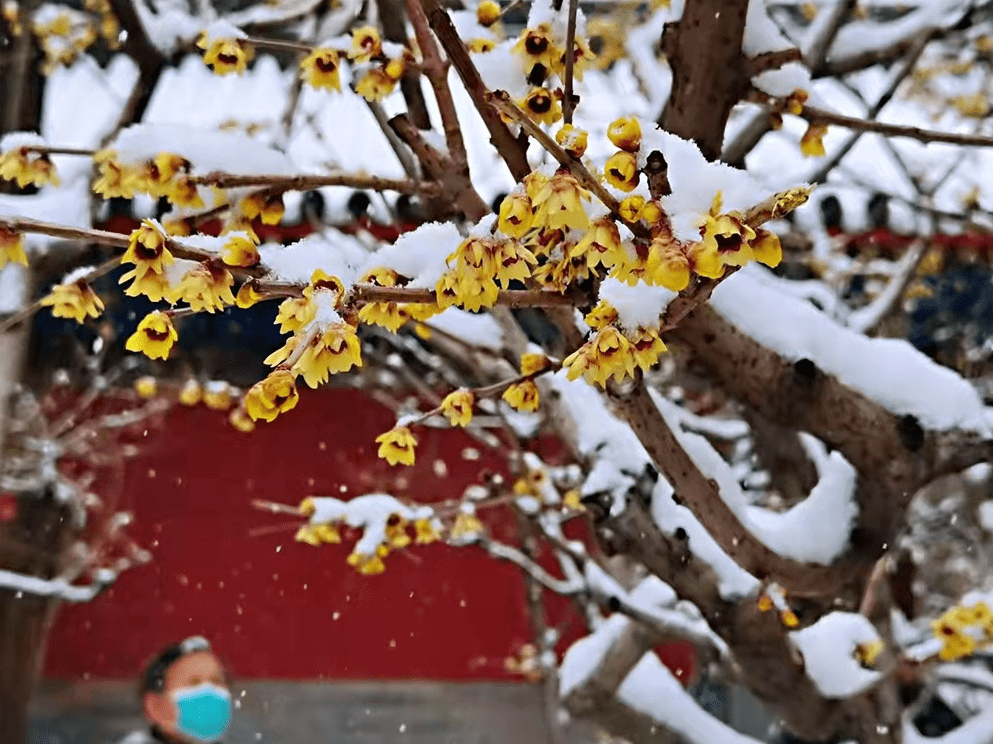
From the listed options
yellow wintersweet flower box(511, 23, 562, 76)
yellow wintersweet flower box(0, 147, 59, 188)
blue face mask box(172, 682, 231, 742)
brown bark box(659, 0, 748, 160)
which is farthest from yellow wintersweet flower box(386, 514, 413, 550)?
blue face mask box(172, 682, 231, 742)

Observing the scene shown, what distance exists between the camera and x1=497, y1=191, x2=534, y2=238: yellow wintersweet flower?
1.12m

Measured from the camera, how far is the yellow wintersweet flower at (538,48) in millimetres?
1600

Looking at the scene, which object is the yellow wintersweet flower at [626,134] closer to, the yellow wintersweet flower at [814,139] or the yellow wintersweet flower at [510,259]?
the yellow wintersweet flower at [510,259]

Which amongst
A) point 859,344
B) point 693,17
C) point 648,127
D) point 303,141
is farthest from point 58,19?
point 648,127

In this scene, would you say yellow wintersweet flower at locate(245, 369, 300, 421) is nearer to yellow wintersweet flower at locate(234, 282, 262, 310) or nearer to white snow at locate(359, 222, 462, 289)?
yellow wintersweet flower at locate(234, 282, 262, 310)

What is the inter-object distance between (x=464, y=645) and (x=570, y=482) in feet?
9.54

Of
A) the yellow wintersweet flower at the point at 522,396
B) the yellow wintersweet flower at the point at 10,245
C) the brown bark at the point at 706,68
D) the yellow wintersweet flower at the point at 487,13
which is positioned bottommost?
the yellow wintersweet flower at the point at 522,396

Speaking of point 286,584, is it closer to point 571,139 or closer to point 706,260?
point 571,139

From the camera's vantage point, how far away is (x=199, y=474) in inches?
281

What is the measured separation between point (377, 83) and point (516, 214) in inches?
28.2

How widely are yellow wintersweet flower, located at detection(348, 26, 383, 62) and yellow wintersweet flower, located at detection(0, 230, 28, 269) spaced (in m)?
0.62

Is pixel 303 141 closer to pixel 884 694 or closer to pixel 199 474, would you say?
pixel 199 474

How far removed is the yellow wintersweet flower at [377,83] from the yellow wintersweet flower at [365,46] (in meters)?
0.05

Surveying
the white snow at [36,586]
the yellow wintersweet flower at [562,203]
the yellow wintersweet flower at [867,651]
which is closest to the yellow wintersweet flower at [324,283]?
the yellow wintersweet flower at [562,203]
